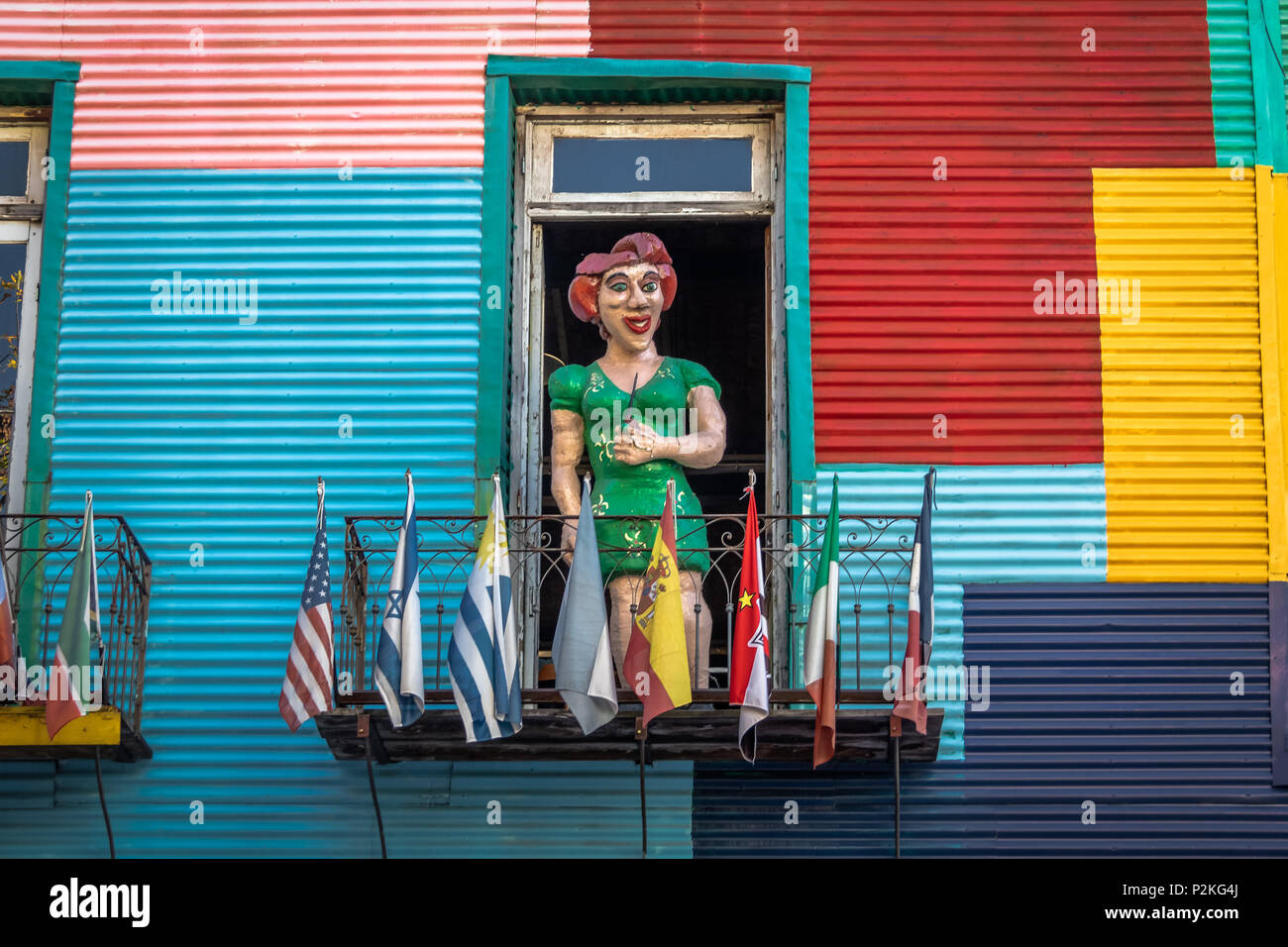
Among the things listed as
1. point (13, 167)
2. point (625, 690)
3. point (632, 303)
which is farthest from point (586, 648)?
point (13, 167)

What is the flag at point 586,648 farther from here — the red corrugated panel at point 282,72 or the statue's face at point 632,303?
the red corrugated panel at point 282,72

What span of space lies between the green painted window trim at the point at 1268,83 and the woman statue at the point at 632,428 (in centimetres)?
383

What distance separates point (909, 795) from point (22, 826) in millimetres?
5117

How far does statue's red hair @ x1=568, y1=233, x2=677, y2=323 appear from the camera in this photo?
44.8ft

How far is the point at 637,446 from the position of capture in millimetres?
13062

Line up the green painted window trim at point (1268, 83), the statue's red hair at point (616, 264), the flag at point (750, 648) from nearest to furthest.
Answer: the flag at point (750, 648) < the statue's red hair at point (616, 264) < the green painted window trim at point (1268, 83)

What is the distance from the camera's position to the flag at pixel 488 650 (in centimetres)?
1190

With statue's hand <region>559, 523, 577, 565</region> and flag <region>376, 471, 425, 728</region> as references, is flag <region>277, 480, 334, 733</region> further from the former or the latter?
statue's hand <region>559, 523, 577, 565</region>

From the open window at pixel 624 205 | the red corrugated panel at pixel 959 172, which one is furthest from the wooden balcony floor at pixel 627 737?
the red corrugated panel at pixel 959 172

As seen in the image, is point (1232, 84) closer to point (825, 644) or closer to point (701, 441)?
point (701, 441)

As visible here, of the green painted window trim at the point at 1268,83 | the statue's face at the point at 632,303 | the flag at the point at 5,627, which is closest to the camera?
the flag at the point at 5,627

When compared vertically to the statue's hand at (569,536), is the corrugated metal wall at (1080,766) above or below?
below

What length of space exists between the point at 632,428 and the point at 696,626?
4.22 ft
